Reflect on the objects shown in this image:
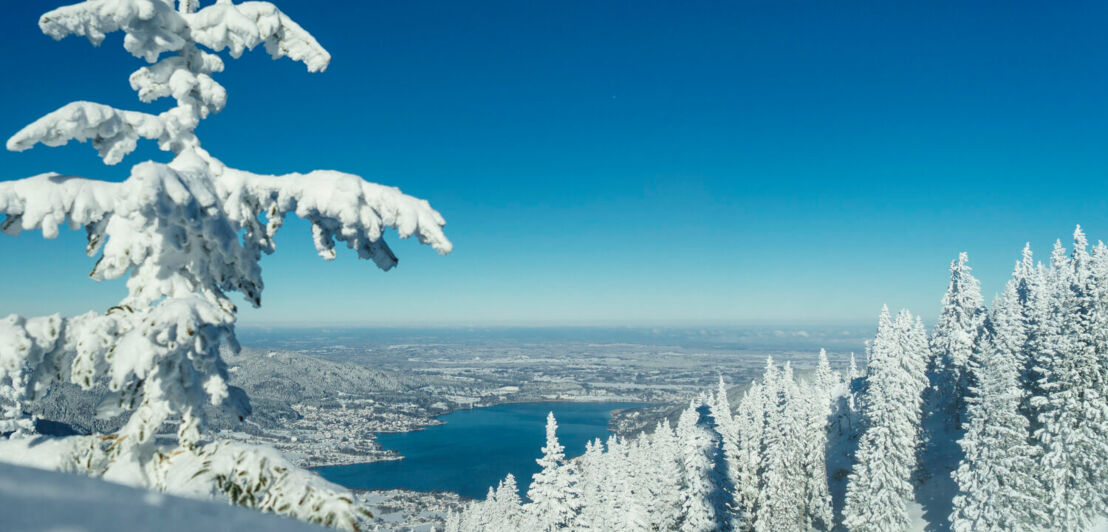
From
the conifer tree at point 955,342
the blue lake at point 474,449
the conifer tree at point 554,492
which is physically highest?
the conifer tree at point 955,342

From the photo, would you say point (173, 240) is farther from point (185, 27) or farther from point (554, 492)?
point (554, 492)

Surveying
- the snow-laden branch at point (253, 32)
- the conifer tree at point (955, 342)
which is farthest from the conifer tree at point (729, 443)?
the snow-laden branch at point (253, 32)

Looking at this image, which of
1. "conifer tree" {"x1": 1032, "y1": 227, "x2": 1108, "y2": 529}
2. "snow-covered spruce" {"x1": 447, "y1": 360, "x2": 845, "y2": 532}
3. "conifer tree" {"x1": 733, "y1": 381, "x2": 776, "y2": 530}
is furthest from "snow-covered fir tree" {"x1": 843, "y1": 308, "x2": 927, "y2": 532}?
"conifer tree" {"x1": 1032, "y1": 227, "x2": 1108, "y2": 529}

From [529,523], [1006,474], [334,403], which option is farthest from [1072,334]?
[334,403]

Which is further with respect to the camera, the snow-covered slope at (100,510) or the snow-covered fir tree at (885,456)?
the snow-covered fir tree at (885,456)

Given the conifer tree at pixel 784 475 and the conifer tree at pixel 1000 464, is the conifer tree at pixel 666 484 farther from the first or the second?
the conifer tree at pixel 1000 464

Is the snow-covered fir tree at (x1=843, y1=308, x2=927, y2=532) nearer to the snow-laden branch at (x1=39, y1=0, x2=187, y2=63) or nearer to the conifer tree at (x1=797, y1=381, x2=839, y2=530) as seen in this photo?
the conifer tree at (x1=797, y1=381, x2=839, y2=530)
